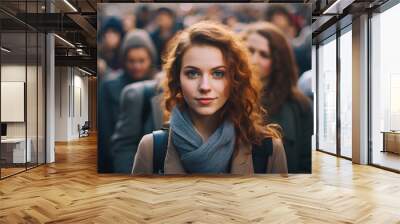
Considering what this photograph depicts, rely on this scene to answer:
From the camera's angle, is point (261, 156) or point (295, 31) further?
point (295, 31)

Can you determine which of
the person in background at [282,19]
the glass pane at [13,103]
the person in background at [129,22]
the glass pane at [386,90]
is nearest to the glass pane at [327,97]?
the glass pane at [386,90]

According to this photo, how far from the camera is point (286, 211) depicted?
441 centimetres

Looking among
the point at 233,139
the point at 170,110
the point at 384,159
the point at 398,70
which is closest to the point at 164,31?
the point at 170,110

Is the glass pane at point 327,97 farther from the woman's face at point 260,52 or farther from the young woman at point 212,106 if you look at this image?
the young woman at point 212,106

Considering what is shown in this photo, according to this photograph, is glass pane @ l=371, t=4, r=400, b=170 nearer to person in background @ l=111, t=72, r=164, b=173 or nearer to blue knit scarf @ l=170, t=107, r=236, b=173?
blue knit scarf @ l=170, t=107, r=236, b=173

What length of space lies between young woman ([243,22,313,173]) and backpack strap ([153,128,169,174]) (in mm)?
1789

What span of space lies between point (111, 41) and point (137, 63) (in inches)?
23.3

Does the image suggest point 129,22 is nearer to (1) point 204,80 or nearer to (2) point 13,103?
(1) point 204,80

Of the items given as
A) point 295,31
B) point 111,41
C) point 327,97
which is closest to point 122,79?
point 111,41

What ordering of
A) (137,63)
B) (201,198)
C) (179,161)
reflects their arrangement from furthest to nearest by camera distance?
(137,63) → (179,161) → (201,198)

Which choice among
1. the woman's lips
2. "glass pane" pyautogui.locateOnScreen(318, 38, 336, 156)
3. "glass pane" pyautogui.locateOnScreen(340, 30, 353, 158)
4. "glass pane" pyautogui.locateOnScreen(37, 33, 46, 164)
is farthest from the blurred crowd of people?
"glass pane" pyautogui.locateOnScreen(318, 38, 336, 156)

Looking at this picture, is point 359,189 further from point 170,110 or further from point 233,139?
point 170,110

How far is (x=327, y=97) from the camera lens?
11.3 m

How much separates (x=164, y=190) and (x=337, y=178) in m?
3.05
